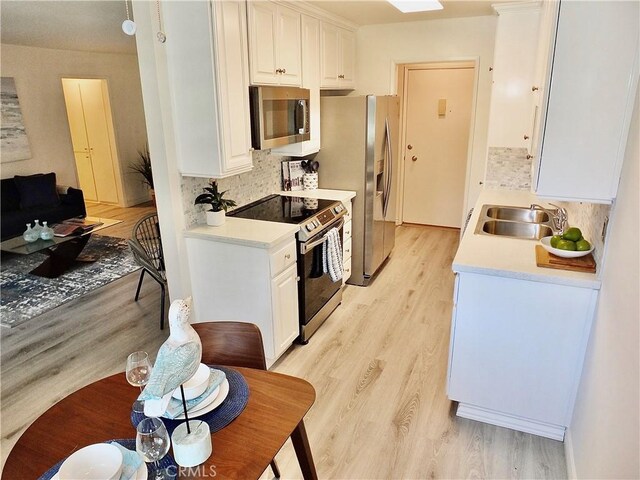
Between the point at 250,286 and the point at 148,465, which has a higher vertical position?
the point at 148,465

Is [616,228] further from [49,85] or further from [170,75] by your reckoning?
[49,85]

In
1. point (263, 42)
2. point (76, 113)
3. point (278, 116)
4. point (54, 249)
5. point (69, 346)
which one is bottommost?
point (69, 346)

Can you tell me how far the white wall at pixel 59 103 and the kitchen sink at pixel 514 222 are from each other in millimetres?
6083

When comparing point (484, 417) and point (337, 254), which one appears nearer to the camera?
point (484, 417)

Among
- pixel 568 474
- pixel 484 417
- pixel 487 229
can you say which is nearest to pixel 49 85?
pixel 487 229

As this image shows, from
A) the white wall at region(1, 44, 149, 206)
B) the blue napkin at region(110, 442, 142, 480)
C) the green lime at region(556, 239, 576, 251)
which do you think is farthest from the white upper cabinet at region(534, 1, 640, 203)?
the white wall at region(1, 44, 149, 206)

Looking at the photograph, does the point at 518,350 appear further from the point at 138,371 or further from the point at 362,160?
the point at 362,160

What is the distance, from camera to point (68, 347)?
322 cm

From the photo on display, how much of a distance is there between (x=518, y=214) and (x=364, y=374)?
5.42 feet

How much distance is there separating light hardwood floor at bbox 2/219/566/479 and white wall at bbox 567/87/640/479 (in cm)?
41

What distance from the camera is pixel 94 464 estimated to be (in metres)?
1.14

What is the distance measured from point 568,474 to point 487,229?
1515mm

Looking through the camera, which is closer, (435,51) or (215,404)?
(215,404)

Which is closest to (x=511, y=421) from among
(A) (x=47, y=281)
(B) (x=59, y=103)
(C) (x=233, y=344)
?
(C) (x=233, y=344)
